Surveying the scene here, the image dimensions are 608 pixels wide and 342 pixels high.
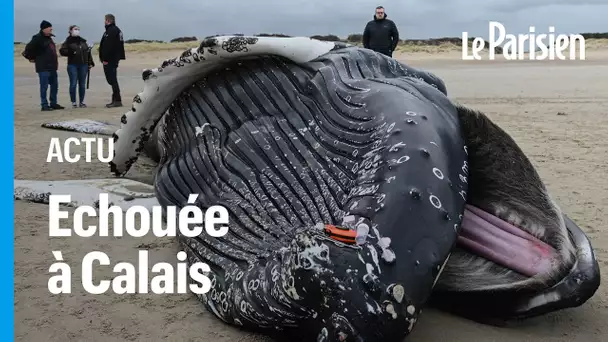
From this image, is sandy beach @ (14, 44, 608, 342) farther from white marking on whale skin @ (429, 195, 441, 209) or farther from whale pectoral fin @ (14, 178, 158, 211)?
white marking on whale skin @ (429, 195, 441, 209)

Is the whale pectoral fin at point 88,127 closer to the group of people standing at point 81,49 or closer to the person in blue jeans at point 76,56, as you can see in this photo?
the group of people standing at point 81,49

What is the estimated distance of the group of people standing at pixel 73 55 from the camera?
13039 millimetres

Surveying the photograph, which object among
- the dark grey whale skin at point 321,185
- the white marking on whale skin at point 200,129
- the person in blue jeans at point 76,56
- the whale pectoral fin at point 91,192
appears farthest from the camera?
the person in blue jeans at point 76,56

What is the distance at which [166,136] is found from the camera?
186 inches

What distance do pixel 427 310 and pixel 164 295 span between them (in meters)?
1.28

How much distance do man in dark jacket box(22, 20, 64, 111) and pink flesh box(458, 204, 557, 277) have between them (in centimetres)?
1135

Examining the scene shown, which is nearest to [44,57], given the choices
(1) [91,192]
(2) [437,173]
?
(1) [91,192]

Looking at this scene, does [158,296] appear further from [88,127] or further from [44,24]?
[44,24]

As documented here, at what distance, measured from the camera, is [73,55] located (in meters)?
13.5

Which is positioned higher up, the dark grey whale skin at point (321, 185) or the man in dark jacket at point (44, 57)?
the man in dark jacket at point (44, 57)

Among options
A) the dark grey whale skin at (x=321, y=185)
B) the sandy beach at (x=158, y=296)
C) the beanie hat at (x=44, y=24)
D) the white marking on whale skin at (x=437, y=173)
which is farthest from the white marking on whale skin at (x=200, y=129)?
the beanie hat at (x=44, y=24)

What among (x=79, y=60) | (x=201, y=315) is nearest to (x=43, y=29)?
(x=79, y=60)

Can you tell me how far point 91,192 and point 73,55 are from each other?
9545mm

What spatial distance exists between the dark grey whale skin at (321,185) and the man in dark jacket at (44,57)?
31.2ft
